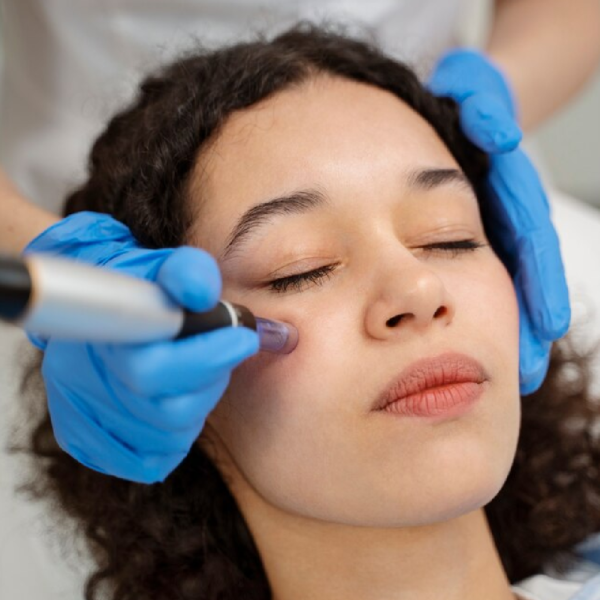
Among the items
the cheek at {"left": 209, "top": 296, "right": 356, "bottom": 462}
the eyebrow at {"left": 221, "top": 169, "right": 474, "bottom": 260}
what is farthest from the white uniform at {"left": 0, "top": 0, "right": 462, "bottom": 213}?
the cheek at {"left": 209, "top": 296, "right": 356, "bottom": 462}

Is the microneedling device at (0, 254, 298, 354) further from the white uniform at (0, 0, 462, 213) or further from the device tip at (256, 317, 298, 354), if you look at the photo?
the white uniform at (0, 0, 462, 213)

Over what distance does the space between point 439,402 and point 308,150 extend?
0.35 meters

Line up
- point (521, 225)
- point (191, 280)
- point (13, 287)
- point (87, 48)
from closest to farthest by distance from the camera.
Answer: point (13, 287)
point (191, 280)
point (521, 225)
point (87, 48)

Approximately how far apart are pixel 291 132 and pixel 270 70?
13cm

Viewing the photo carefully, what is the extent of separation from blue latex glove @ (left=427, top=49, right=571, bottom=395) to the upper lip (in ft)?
0.80

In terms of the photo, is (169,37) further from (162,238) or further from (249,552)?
(249,552)

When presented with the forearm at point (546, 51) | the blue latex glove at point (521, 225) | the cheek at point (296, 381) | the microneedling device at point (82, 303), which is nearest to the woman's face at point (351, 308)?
the cheek at point (296, 381)

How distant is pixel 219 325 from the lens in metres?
0.85

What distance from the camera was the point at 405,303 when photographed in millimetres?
970

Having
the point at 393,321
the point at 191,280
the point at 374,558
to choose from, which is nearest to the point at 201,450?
the point at 374,558

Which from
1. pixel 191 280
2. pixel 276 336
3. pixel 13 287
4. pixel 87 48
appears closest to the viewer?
pixel 13 287

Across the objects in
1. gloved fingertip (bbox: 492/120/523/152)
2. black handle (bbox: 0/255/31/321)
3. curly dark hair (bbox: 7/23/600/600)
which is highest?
black handle (bbox: 0/255/31/321)

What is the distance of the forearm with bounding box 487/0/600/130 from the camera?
173cm

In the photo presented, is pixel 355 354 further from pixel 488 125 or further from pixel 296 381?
pixel 488 125
